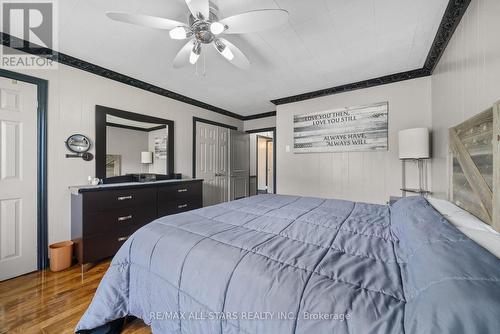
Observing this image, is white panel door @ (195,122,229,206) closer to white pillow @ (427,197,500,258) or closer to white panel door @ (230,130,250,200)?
white panel door @ (230,130,250,200)

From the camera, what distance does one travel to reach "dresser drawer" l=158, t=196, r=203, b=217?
8.96ft

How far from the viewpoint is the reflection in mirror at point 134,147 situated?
266cm

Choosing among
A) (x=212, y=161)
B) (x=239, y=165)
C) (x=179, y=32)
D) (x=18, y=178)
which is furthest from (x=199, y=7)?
(x=239, y=165)

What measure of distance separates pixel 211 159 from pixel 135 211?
6.40 feet

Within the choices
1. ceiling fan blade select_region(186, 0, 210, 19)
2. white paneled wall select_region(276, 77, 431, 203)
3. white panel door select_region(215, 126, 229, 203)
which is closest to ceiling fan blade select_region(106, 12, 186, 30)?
ceiling fan blade select_region(186, 0, 210, 19)

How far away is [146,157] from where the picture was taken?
3.04 meters

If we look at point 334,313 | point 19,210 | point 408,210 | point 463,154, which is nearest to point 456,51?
point 463,154

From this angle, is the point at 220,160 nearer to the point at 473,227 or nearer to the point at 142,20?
the point at 142,20

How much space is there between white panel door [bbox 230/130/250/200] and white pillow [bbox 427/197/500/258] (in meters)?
3.74

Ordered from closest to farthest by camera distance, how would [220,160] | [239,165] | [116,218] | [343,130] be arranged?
[116,218]
[343,130]
[220,160]
[239,165]

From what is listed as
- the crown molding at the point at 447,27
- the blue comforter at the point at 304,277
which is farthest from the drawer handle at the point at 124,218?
the crown molding at the point at 447,27

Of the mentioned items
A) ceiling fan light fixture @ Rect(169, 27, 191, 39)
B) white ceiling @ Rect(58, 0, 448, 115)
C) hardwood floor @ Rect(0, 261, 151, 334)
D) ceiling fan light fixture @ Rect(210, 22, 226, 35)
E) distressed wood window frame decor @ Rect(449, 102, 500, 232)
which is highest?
white ceiling @ Rect(58, 0, 448, 115)

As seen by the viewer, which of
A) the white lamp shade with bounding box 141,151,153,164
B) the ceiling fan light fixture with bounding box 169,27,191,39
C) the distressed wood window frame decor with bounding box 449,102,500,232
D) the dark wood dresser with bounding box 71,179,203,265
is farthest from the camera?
the white lamp shade with bounding box 141,151,153,164

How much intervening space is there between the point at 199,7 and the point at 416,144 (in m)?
2.58
